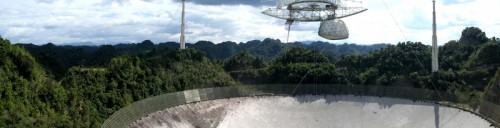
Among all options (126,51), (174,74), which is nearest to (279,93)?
(174,74)

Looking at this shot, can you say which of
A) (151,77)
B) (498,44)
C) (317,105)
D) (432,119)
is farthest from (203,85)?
(498,44)

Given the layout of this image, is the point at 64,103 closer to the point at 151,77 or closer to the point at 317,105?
the point at 151,77

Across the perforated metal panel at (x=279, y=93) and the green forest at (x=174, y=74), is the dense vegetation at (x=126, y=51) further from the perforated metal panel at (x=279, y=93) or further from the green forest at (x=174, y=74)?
the perforated metal panel at (x=279, y=93)

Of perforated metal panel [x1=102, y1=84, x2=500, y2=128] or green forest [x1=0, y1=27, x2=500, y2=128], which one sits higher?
green forest [x1=0, y1=27, x2=500, y2=128]

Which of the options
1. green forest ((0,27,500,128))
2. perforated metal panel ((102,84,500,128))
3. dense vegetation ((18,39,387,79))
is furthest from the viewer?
dense vegetation ((18,39,387,79))

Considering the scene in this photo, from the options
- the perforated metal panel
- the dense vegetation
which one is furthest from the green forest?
the perforated metal panel

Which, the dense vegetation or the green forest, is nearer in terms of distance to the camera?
the green forest

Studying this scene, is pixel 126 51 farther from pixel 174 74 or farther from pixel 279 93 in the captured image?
pixel 279 93

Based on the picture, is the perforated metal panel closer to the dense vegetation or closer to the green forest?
the green forest

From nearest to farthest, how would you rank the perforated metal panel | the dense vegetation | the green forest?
the green forest < the perforated metal panel < the dense vegetation
